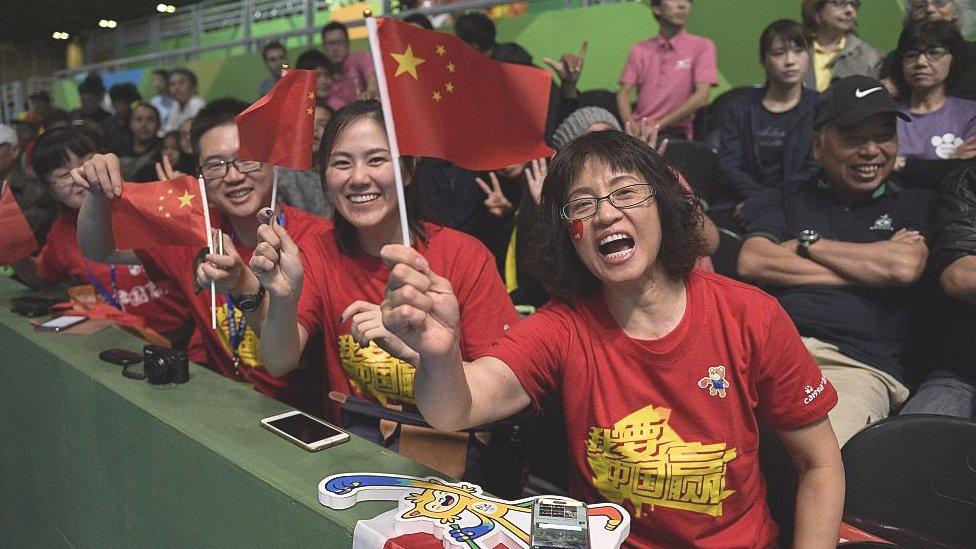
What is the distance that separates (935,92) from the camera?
9.35 feet

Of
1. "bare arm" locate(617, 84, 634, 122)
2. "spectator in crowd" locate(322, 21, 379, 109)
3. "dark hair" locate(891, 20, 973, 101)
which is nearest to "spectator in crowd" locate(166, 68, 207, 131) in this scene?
"spectator in crowd" locate(322, 21, 379, 109)

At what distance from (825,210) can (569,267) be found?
4.38 feet

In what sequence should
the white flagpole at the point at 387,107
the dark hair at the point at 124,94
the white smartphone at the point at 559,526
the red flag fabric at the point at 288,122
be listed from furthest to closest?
1. the dark hair at the point at 124,94
2. the red flag fabric at the point at 288,122
3. the white flagpole at the point at 387,107
4. the white smartphone at the point at 559,526

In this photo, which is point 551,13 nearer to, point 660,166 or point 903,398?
point 903,398

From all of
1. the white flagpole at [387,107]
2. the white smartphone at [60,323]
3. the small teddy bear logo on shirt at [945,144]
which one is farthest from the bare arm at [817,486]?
the small teddy bear logo on shirt at [945,144]

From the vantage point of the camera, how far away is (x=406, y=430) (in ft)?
4.79

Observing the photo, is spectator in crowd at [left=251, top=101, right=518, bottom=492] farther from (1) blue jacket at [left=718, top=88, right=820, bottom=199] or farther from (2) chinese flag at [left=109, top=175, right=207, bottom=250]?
(1) blue jacket at [left=718, top=88, right=820, bottom=199]

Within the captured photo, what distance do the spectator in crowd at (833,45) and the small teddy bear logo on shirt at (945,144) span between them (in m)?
0.77

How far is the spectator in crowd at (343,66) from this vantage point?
18.3 ft

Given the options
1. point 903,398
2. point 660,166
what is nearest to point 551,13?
point 903,398

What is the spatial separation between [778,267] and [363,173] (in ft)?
4.42

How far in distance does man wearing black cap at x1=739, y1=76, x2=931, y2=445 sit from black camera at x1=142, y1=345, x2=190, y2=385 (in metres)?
1.65

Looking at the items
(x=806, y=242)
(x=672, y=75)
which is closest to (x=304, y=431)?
(x=806, y=242)

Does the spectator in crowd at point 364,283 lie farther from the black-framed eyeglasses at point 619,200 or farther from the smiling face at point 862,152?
the smiling face at point 862,152
